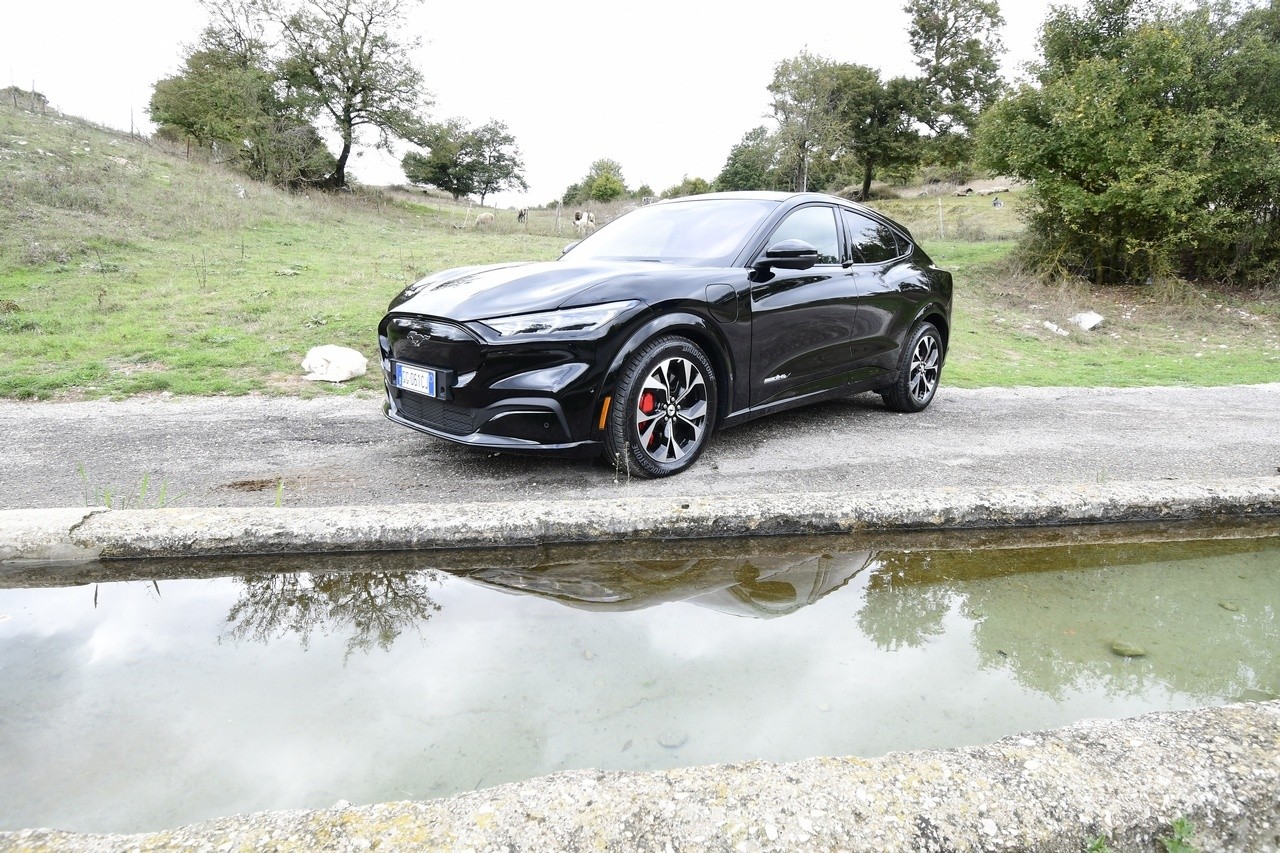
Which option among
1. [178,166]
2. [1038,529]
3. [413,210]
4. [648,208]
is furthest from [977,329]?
[413,210]

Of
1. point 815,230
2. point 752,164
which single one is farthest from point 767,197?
point 752,164

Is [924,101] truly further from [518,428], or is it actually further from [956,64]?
[518,428]

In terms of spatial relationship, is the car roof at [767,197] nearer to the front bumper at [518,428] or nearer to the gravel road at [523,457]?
the gravel road at [523,457]

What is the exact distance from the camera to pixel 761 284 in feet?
13.4

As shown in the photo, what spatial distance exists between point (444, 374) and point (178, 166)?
72.1ft

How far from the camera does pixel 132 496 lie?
3301mm

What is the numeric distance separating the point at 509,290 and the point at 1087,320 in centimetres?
1225

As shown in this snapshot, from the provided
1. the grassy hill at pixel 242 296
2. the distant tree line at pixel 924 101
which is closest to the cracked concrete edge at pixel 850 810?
the grassy hill at pixel 242 296

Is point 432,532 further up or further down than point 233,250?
further down

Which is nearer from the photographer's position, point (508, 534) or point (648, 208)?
point (508, 534)

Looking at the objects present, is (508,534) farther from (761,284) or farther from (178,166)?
(178,166)

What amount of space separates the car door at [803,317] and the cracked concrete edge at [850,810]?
2.86 m

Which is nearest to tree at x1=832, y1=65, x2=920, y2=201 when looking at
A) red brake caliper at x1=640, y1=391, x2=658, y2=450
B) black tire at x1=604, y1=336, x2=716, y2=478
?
black tire at x1=604, y1=336, x2=716, y2=478

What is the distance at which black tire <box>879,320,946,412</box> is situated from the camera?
549 centimetres
